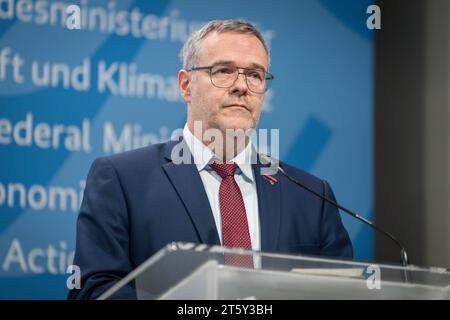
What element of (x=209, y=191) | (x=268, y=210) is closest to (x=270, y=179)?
(x=268, y=210)

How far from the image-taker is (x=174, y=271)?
1665 millimetres

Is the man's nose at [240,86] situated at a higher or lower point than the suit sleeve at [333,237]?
higher

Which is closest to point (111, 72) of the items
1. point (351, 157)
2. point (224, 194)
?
point (224, 194)

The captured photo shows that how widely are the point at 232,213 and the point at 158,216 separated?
0.27m

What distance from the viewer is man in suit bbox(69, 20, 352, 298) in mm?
2574

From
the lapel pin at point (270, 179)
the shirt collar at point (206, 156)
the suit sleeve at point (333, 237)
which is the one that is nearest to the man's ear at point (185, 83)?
the shirt collar at point (206, 156)

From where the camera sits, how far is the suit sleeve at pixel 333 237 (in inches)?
113

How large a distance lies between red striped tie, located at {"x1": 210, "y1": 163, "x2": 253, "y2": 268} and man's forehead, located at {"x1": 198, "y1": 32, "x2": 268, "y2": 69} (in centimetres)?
43

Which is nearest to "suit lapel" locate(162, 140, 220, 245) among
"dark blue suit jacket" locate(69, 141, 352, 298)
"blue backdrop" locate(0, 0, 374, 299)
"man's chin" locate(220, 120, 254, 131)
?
"dark blue suit jacket" locate(69, 141, 352, 298)

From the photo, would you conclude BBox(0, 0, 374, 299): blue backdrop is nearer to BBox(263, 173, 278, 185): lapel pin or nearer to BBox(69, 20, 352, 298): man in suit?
BBox(69, 20, 352, 298): man in suit

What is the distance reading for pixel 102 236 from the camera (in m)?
2.49

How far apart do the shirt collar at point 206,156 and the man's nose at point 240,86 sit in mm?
215

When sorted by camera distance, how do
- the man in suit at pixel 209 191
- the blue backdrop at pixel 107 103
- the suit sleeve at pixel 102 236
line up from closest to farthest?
the suit sleeve at pixel 102 236 < the man in suit at pixel 209 191 < the blue backdrop at pixel 107 103

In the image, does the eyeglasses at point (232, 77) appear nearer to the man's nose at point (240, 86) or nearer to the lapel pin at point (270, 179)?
the man's nose at point (240, 86)
